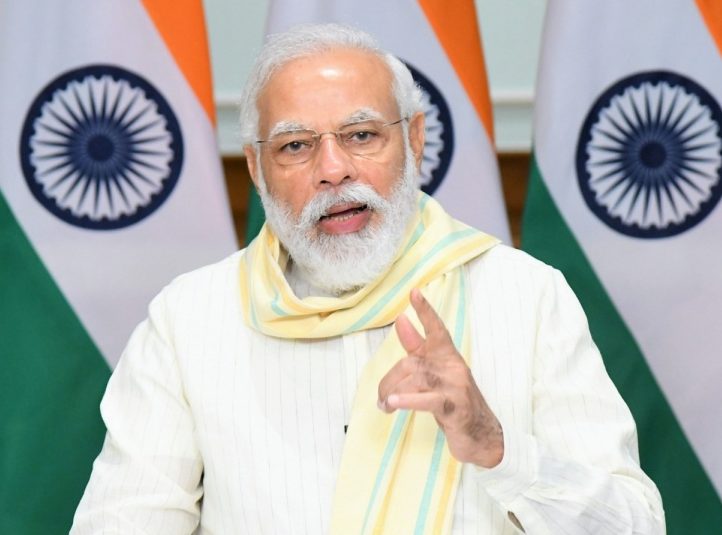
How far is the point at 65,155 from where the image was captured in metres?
2.96

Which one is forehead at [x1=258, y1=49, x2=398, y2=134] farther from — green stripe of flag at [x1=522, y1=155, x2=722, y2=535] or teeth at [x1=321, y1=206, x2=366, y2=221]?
green stripe of flag at [x1=522, y1=155, x2=722, y2=535]

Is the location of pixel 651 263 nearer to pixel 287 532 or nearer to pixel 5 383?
pixel 287 532

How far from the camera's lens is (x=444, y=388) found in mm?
1847

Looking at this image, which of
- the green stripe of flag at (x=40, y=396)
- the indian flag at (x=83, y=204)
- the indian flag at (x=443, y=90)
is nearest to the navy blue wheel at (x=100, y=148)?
the indian flag at (x=83, y=204)

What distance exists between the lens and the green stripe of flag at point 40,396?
2924 mm

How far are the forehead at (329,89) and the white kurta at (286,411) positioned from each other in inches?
14.2

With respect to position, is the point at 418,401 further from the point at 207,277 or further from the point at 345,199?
the point at 207,277

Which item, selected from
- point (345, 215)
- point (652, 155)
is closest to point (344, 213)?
point (345, 215)

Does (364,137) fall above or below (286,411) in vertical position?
above

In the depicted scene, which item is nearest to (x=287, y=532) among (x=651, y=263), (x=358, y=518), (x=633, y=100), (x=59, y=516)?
(x=358, y=518)

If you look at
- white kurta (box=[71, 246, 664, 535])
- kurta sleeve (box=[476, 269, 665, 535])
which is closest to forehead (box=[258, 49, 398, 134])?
white kurta (box=[71, 246, 664, 535])

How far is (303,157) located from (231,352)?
381 millimetres

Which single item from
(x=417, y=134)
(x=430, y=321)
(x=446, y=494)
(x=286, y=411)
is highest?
(x=417, y=134)

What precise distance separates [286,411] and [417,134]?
0.57m
